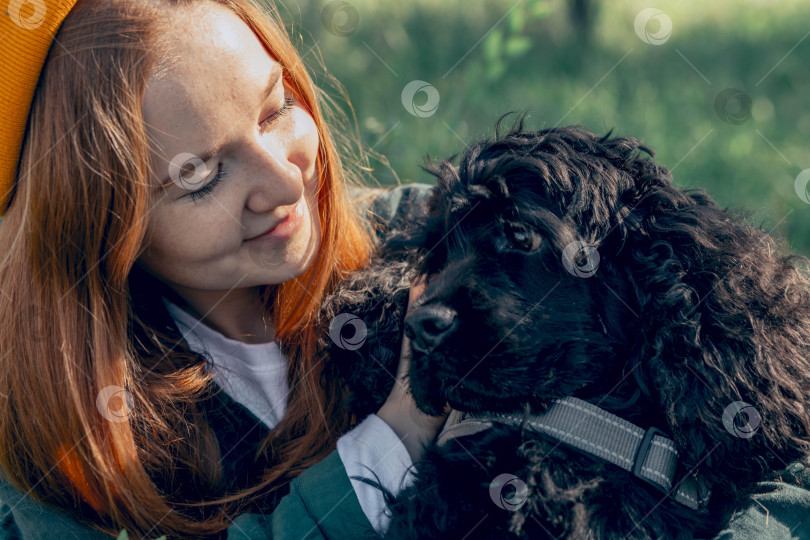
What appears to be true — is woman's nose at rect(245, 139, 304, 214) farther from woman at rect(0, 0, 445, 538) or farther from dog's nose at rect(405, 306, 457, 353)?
dog's nose at rect(405, 306, 457, 353)

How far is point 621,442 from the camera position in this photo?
5.86 ft

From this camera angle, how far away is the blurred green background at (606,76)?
4.69 meters

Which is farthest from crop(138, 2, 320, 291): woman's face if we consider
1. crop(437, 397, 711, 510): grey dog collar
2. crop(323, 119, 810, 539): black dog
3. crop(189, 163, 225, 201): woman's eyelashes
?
crop(437, 397, 711, 510): grey dog collar

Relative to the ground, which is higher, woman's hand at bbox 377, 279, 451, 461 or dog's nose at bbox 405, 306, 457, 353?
dog's nose at bbox 405, 306, 457, 353

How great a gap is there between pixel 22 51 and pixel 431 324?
4.82 ft

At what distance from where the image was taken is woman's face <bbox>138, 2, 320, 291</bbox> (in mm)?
2109

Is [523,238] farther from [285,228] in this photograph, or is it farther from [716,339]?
[285,228]

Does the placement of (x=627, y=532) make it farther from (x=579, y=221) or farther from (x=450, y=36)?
(x=450, y=36)

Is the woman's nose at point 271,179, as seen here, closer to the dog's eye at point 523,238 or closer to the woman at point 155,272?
the woman at point 155,272

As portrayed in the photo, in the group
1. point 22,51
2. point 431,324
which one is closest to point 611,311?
point 431,324

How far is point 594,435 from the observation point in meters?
1.80

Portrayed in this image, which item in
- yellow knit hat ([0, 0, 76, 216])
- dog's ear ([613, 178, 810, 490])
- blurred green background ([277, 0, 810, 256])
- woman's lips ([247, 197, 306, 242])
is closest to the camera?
dog's ear ([613, 178, 810, 490])

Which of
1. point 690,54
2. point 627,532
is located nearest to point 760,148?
point 690,54

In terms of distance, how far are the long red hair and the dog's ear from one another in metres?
1.20
